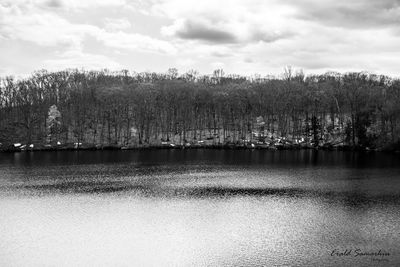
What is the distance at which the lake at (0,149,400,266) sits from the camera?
→ 36375 mm

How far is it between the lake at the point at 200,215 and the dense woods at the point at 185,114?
46.5 meters

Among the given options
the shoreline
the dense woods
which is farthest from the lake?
the dense woods

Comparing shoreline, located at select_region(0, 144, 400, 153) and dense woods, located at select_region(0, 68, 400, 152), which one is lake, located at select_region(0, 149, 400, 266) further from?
dense woods, located at select_region(0, 68, 400, 152)

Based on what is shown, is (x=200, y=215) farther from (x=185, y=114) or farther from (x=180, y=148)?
(x=185, y=114)

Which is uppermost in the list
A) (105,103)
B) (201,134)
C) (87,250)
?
(105,103)

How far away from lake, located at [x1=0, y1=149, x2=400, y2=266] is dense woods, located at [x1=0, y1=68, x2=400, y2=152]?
4647 centimetres

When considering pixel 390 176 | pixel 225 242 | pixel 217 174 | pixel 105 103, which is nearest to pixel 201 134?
pixel 105 103

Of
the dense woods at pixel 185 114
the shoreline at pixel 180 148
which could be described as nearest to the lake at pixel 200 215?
the shoreline at pixel 180 148

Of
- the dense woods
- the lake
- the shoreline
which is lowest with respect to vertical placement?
the lake

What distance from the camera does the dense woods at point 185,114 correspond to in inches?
5281

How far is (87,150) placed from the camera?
124 metres

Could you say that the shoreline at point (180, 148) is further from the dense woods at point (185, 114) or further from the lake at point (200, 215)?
the lake at point (200, 215)

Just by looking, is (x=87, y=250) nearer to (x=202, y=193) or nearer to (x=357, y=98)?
(x=202, y=193)

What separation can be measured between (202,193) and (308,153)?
60626 mm
